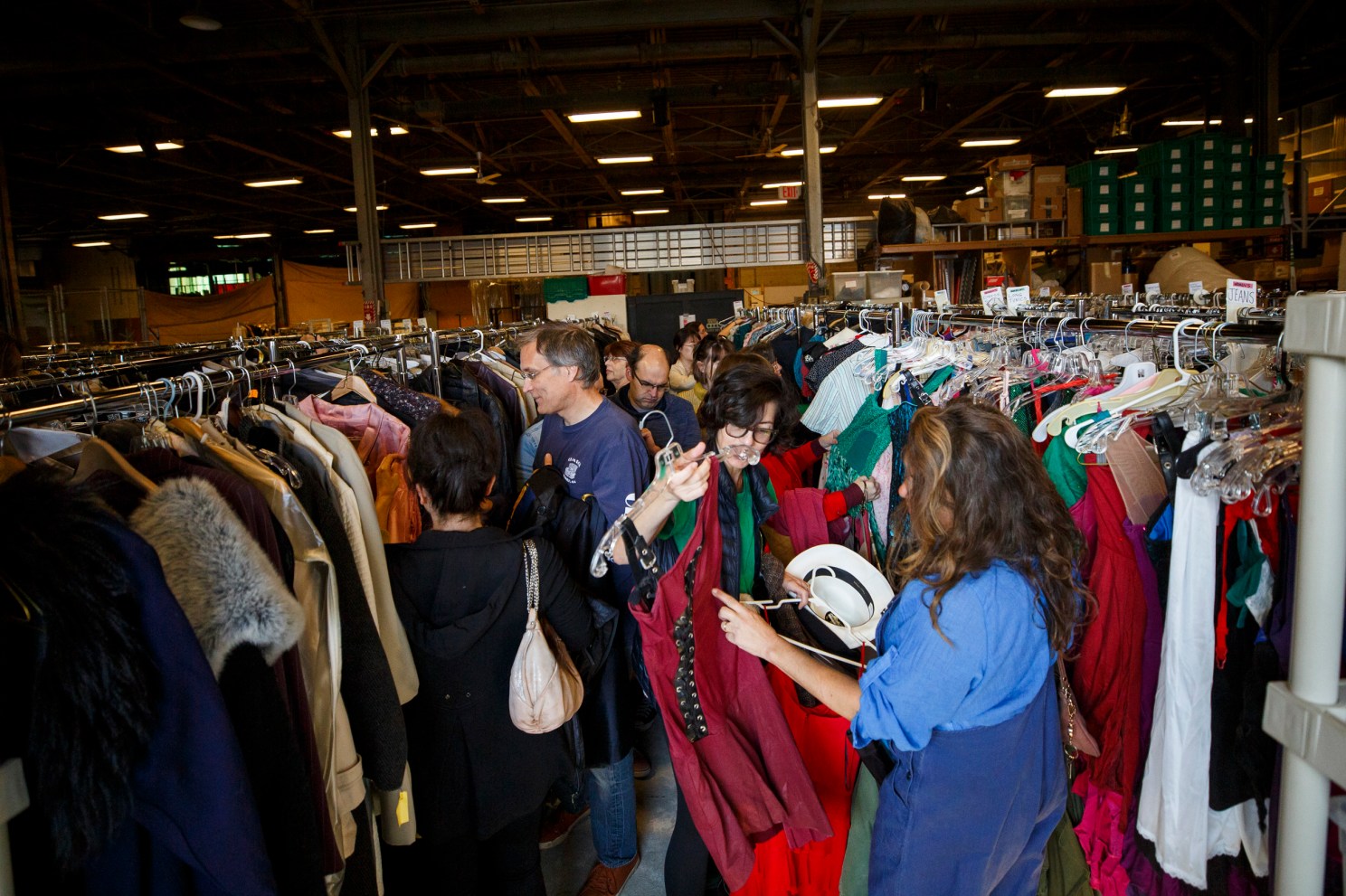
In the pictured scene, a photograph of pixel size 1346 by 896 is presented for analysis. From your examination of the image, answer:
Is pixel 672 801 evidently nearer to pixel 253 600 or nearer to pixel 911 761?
pixel 911 761

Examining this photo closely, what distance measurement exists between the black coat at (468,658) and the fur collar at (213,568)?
2.41ft

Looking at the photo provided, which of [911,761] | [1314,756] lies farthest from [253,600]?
[1314,756]

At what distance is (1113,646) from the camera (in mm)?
1666

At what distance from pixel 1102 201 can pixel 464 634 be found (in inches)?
314

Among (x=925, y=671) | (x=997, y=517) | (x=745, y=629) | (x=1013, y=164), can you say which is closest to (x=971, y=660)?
(x=925, y=671)

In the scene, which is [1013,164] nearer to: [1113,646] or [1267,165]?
[1267,165]

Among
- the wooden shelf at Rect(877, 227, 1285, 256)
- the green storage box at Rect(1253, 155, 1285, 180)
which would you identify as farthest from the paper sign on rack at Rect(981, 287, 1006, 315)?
the green storage box at Rect(1253, 155, 1285, 180)

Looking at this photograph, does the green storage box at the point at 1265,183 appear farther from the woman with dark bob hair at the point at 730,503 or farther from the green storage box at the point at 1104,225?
the woman with dark bob hair at the point at 730,503

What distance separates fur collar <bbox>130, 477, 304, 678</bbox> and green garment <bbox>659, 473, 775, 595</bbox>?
0.92 meters

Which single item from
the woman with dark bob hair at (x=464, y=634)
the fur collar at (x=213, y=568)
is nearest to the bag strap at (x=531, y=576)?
the woman with dark bob hair at (x=464, y=634)

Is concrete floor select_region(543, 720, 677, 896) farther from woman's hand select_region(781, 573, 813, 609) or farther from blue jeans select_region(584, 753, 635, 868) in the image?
woman's hand select_region(781, 573, 813, 609)

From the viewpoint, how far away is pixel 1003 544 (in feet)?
4.93

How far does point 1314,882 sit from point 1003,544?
772mm

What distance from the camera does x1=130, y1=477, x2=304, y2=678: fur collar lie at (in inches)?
48.1
